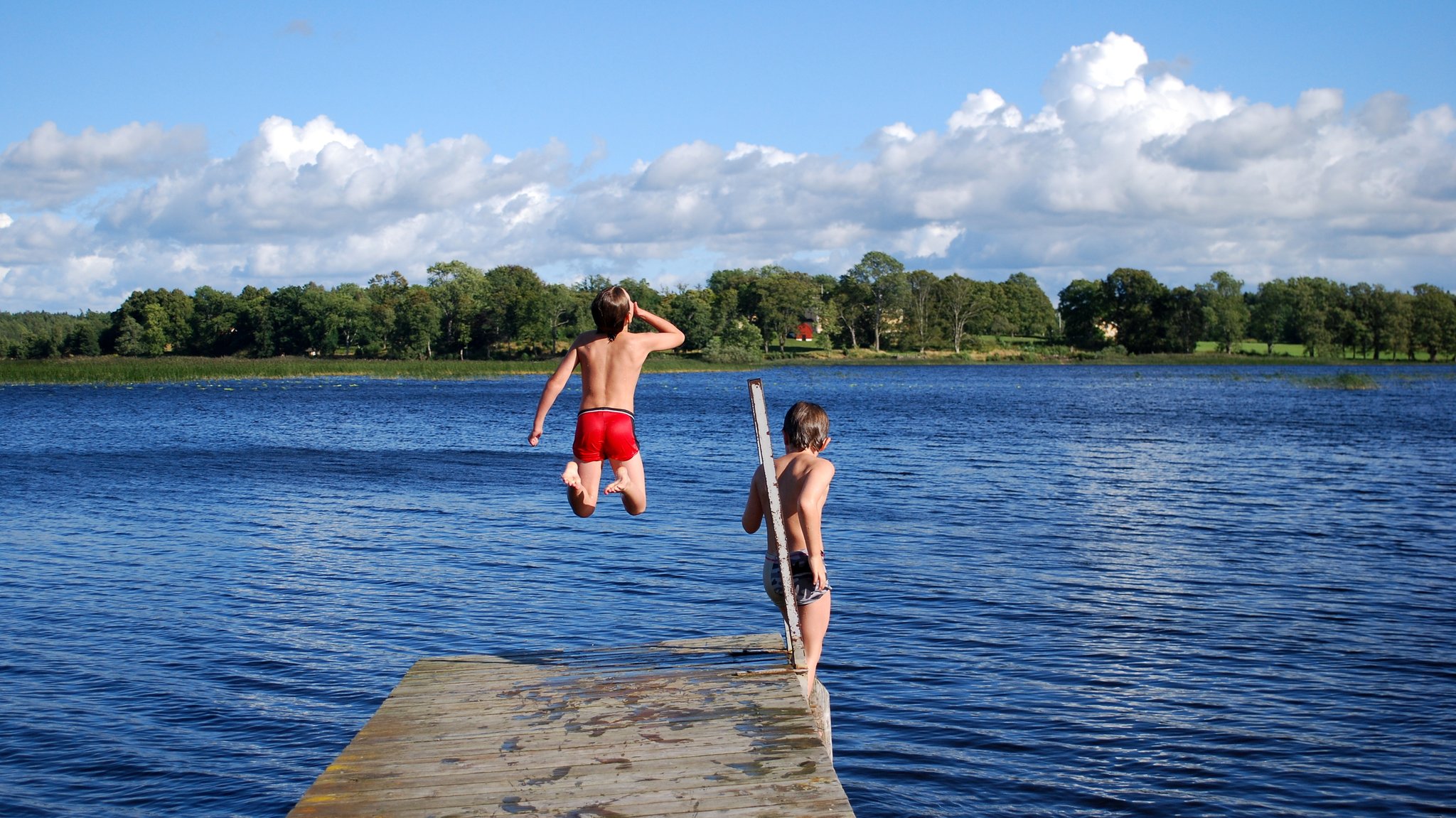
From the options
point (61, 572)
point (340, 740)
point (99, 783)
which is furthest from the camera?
point (61, 572)

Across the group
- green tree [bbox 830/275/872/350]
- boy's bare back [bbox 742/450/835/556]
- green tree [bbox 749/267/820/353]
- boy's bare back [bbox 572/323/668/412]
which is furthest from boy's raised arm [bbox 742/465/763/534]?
green tree [bbox 830/275/872/350]

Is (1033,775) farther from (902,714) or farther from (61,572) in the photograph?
(61,572)

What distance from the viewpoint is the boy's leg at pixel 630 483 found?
8031 mm

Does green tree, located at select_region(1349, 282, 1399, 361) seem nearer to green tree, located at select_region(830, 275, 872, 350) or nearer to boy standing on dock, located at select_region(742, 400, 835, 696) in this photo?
green tree, located at select_region(830, 275, 872, 350)

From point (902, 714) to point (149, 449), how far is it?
34.8 meters

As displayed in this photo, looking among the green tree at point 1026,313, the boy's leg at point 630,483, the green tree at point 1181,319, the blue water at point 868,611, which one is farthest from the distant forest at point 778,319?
the boy's leg at point 630,483

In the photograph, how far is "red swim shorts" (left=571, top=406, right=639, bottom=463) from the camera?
25.8 ft

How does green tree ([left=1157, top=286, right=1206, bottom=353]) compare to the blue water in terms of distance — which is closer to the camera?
the blue water

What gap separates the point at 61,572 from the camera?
17578 mm

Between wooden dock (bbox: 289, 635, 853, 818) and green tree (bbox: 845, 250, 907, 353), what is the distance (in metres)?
150

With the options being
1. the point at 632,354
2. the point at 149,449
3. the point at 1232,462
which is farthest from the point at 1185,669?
the point at 149,449

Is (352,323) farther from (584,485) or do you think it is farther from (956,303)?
(584,485)

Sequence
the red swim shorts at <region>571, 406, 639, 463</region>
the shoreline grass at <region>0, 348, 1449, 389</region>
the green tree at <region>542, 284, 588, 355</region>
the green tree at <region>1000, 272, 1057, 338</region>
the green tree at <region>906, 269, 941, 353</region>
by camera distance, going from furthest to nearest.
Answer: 1. the green tree at <region>1000, 272, 1057, 338</region>
2. the green tree at <region>906, 269, 941, 353</region>
3. the green tree at <region>542, 284, 588, 355</region>
4. the shoreline grass at <region>0, 348, 1449, 389</region>
5. the red swim shorts at <region>571, 406, 639, 463</region>

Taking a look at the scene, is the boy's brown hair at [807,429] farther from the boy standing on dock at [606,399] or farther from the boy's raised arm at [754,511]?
the boy standing on dock at [606,399]
